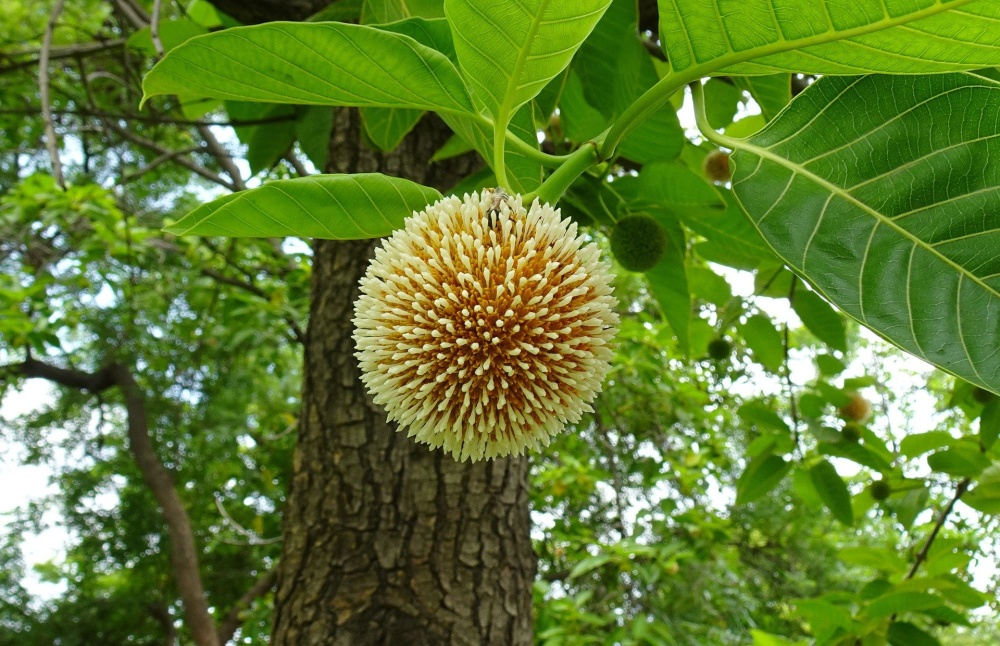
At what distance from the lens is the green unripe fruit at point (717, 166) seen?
1307mm

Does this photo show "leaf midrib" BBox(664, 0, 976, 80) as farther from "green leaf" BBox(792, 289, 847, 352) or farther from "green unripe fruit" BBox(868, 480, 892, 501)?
"green unripe fruit" BBox(868, 480, 892, 501)

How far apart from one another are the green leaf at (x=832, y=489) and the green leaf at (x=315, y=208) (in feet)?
3.74

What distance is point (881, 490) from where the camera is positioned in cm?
151

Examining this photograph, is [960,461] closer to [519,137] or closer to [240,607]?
[519,137]

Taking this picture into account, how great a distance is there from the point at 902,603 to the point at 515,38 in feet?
3.99

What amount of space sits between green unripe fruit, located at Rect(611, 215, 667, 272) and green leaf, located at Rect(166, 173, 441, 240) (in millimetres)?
324

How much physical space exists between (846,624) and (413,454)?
→ 34.5 inches

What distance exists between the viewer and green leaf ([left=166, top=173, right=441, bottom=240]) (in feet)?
1.82

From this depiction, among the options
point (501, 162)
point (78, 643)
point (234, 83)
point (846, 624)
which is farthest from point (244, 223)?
point (78, 643)

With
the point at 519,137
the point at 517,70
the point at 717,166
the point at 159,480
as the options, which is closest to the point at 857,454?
the point at 717,166

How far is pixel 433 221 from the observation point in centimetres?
59

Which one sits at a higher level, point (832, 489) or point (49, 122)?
point (49, 122)


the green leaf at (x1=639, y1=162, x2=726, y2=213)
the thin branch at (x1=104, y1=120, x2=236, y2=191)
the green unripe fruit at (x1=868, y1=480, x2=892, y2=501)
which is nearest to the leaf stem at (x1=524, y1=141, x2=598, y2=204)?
the green leaf at (x1=639, y1=162, x2=726, y2=213)

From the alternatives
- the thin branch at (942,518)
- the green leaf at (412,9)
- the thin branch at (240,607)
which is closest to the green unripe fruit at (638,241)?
the green leaf at (412,9)
